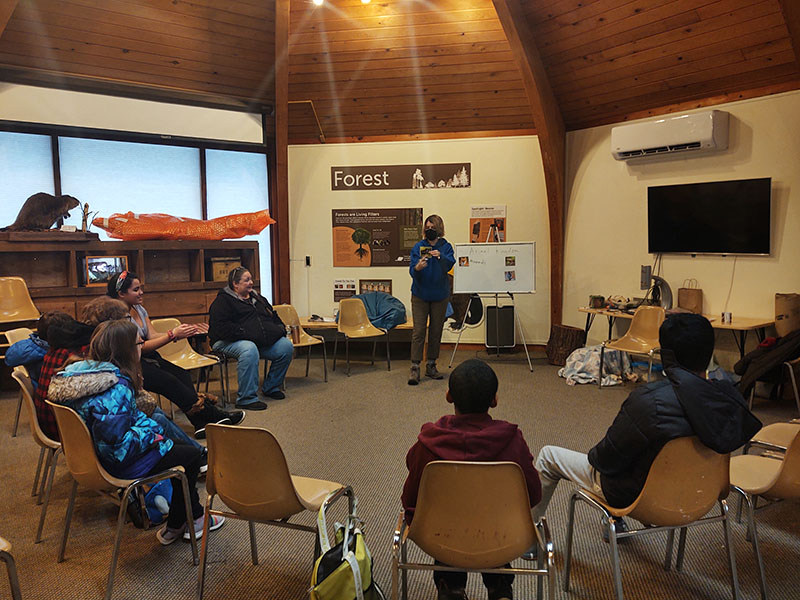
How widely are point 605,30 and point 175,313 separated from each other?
5.18 metres

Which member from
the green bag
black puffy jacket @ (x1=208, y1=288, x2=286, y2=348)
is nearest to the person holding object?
black puffy jacket @ (x1=208, y1=288, x2=286, y2=348)

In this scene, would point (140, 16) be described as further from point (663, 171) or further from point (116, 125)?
point (663, 171)

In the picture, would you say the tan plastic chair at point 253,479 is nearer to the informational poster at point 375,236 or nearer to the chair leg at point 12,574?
the chair leg at point 12,574

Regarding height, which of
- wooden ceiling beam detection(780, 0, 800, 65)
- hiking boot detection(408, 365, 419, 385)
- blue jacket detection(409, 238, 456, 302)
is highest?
wooden ceiling beam detection(780, 0, 800, 65)

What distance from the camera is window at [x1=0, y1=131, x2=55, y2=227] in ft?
20.0

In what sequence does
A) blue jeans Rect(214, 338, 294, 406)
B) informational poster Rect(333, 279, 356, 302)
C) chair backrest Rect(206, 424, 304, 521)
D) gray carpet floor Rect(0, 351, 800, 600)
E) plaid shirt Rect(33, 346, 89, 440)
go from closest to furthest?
chair backrest Rect(206, 424, 304, 521)
gray carpet floor Rect(0, 351, 800, 600)
plaid shirt Rect(33, 346, 89, 440)
blue jeans Rect(214, 338, 294, 406)
informational poster Rect(333, 279, 356, 302)

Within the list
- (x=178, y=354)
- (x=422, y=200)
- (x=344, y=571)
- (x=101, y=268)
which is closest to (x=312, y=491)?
(x=344, y=571)

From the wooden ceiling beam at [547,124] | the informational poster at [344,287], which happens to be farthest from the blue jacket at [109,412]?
the informational poster at [344,287]

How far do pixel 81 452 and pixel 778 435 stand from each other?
319cm

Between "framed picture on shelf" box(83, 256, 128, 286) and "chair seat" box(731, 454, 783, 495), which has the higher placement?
"framed picture on shelf" box(83, 256, 128, 286)

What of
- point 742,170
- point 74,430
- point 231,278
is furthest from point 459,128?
point 74,430

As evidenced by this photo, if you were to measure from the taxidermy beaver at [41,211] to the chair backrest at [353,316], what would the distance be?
291 cm

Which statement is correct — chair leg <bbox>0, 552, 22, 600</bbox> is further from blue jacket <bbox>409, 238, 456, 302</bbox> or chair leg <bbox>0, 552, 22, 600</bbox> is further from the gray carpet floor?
blue jacket <bbox>409, 238, 456, 302</bbox>

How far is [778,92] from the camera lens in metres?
5.36
